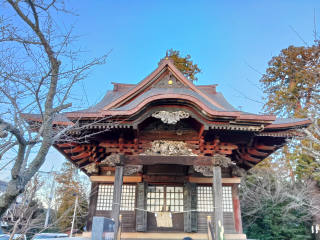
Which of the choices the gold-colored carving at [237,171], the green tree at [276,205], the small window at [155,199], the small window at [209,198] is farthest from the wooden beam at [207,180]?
the green tree at [276,205]

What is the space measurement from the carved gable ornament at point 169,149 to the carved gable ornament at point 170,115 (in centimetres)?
94

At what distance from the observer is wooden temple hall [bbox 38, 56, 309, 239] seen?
7520mm

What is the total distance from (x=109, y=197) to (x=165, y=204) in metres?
2.18

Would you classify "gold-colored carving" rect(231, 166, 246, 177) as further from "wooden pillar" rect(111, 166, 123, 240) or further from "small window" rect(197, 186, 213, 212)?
"wooden pillar" rect(111, 166, 123, 240)

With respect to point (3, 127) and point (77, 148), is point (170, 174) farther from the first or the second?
point (3, 127)

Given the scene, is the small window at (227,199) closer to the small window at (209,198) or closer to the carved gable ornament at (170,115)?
the small window at (209,198)

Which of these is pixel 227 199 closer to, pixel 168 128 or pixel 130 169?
pixel 168 128

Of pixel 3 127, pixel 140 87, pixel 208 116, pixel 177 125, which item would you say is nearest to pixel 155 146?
pixel 177 125

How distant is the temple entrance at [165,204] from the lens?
9320mm

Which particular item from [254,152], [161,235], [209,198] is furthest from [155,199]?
[254,152]

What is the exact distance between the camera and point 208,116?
7508mm

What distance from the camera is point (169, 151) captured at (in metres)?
8.16

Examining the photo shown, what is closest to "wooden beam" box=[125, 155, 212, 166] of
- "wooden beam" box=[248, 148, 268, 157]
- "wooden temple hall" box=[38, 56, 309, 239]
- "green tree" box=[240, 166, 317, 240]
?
"wooden temple hall" box=[38, 56, 309, 239]

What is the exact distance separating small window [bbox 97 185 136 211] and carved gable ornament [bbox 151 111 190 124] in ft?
11.9
